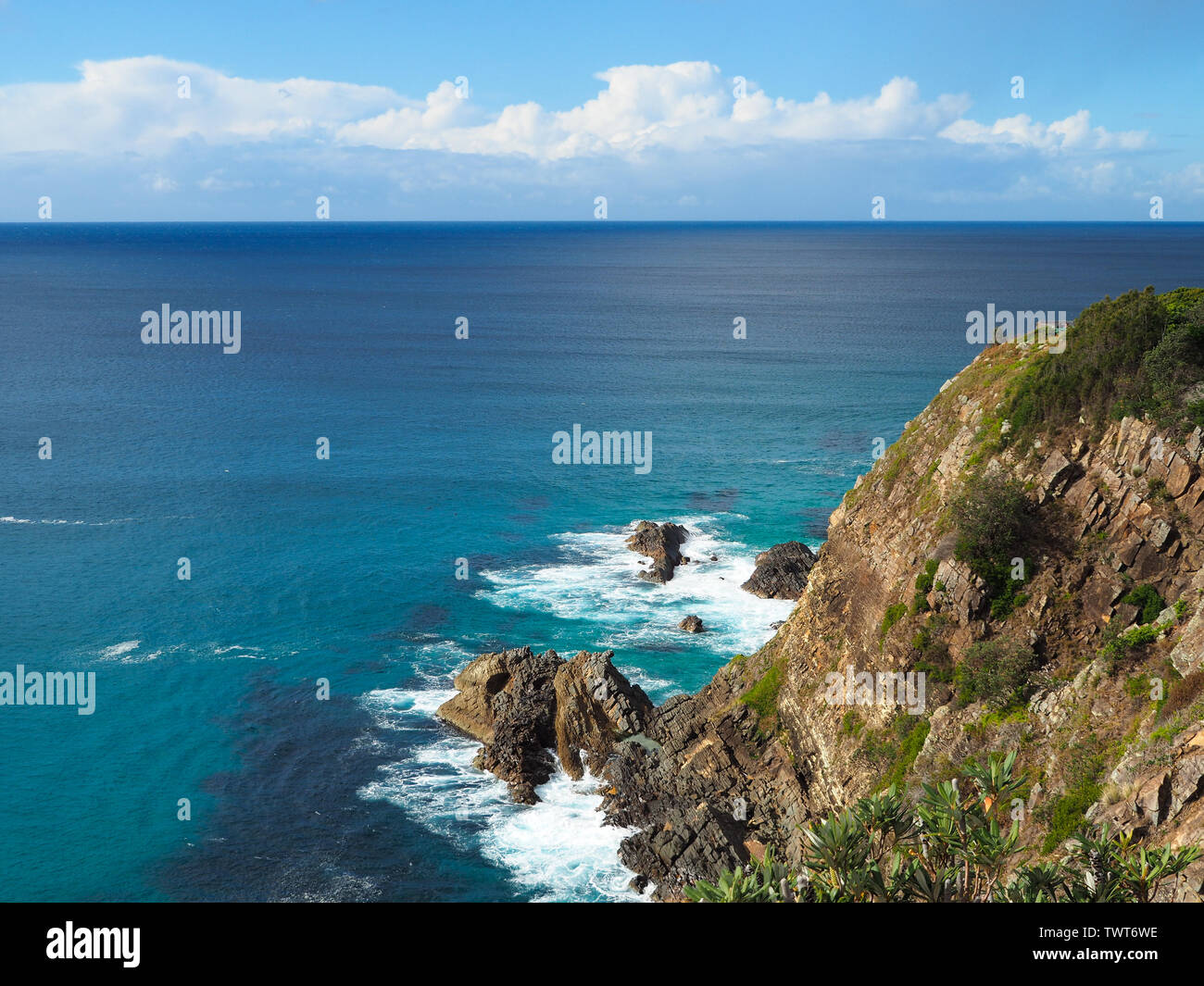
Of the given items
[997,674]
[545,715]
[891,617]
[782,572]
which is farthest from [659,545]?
[997,674]

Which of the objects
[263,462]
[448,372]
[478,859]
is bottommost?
[478,859]

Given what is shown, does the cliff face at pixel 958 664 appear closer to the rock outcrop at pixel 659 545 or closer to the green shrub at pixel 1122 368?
the green shrub at pixel 1122 368

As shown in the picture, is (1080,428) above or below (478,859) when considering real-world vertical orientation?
above

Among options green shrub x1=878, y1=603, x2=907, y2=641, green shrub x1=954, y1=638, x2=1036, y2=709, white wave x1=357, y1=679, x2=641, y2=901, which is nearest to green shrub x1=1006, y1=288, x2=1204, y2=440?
green shrub x1=878, y1=603, x2=907, y2=641

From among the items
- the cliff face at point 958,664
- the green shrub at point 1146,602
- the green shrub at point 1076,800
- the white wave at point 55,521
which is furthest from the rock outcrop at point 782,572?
the white wave at point 55,521
